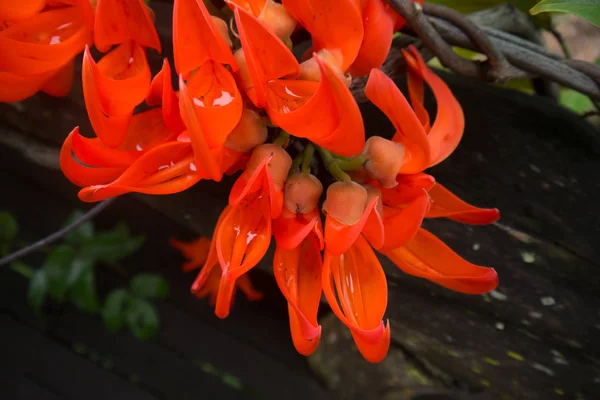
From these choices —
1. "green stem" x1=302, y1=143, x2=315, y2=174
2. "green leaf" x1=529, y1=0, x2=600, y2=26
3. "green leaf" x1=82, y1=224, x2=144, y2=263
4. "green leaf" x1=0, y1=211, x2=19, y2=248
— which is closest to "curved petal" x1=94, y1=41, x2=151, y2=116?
"green stem" x1=302, y1=143, x2=315, y2=174

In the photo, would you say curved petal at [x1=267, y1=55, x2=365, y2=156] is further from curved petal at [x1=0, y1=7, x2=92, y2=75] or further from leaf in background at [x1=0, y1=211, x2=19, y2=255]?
leaf in background at [x1=0, y1=211, x2=19, y2=255]

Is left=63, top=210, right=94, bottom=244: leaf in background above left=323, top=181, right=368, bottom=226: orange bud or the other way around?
the other way around

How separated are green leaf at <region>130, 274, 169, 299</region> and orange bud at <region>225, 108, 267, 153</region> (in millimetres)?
677

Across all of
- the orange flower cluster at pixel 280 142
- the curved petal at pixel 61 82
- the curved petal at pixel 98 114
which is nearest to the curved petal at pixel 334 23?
the orange flower cluster at pixel 280 142

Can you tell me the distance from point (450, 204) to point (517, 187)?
15 centimetres

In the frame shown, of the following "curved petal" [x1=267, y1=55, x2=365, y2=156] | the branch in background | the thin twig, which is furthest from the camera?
the thin twig

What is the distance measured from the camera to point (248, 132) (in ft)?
0.93

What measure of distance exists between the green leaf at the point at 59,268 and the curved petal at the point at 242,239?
66cm

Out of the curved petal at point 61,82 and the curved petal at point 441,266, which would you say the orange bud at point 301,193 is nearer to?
the curved petal at point 441,266

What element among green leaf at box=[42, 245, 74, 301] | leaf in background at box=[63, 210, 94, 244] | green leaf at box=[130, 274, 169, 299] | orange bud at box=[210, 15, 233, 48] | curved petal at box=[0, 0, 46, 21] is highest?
orange bud at box=[210, 15, 233, 48]

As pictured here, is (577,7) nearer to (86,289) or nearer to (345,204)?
(345,204)

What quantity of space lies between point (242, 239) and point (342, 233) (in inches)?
2.3

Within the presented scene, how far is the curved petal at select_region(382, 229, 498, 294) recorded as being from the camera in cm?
32

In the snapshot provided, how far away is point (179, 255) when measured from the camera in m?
0.93
